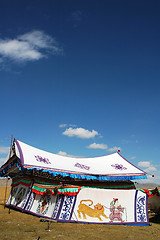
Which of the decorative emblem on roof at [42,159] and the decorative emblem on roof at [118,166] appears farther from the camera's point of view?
the decorative emblem on roof at [118,166]

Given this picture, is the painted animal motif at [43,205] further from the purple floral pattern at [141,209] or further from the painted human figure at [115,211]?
the purple floral pattern at [141,209]

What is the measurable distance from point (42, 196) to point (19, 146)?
15.1 ft

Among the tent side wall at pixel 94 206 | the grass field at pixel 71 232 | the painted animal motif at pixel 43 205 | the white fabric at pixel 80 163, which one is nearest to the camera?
the grass field at pixel 71 232

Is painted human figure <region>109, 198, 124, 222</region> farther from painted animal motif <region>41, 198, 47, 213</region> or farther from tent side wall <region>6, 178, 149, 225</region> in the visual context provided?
painted animal motif <region>41, 198, 47, 213</region>

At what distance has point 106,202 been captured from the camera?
12.7m

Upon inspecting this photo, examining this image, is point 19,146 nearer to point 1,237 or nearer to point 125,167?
point 1,237

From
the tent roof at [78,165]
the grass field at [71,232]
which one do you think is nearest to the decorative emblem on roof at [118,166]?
the tent roof at [78,165]

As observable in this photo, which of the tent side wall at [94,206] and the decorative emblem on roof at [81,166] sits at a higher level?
the decorative emblem on roof at [81,166]

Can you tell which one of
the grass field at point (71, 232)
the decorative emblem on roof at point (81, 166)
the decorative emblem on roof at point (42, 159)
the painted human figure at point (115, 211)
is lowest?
the grass field at point (71, 232)

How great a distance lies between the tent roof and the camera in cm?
1564

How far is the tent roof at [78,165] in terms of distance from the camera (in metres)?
15.6

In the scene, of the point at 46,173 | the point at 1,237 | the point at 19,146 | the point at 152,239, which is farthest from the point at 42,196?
the point at 152,239

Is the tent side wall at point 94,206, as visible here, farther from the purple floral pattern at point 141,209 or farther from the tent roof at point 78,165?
the tent roof at point 78,165

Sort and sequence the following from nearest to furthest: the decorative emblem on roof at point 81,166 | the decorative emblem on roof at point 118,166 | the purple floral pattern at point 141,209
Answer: the purple floral pattern at point 141,209
the decorative emblem on roof at point 81,166
the decorative emblem on roof at point 118,166
